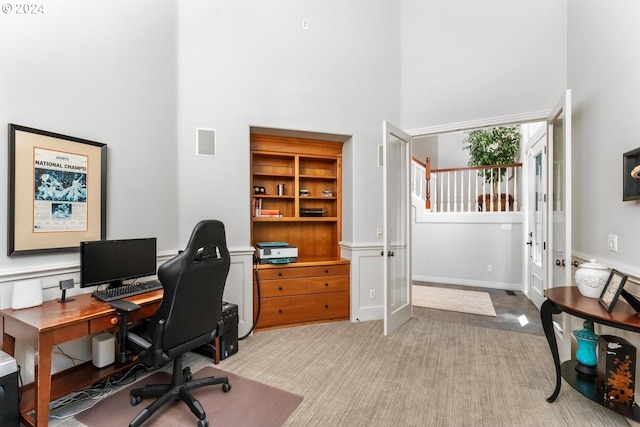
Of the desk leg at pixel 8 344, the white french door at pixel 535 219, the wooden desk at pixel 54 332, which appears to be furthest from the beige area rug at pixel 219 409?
the white french door at pixel 535 219

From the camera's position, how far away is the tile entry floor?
3.64 meters

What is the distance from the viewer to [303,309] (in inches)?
141

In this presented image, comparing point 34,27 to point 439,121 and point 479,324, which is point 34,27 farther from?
point 479,324

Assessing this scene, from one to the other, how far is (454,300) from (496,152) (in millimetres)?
3053

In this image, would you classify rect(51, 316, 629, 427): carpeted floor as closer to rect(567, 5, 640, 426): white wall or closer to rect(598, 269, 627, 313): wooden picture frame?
rect(567, 5, 640, 426): white wall

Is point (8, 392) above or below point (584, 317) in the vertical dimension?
below

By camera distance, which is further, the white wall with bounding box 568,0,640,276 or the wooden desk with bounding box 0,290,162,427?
the white wall with bounding box 568,0,640,276

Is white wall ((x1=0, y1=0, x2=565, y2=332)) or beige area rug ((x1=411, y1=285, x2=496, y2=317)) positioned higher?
white wall ((x1=0, y1=0, x2=565, y2=332))

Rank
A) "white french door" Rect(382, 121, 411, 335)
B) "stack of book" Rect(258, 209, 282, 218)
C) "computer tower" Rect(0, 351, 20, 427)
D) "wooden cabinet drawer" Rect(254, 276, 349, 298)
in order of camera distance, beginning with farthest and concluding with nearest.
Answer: "stack of book" Rect(258, 209, 282, 218)
"wooden cabinet drawer" Rect(254, 276, 349, 298)
"white french door" Rect(382, 121, 411, 335)
"computer tower" Rect(0, 351, 20, 427)

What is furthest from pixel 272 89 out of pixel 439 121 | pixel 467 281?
pixel 467 281

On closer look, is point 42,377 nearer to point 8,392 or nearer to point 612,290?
point 8,392

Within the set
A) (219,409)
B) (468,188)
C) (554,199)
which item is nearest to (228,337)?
(219,409)

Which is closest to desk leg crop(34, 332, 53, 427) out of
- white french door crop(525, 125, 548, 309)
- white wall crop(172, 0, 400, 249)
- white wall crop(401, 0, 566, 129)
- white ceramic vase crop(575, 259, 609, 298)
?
white wall crop(172, 0, 400, 249)

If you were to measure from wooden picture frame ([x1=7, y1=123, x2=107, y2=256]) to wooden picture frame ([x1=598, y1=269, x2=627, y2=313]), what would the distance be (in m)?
3.60
